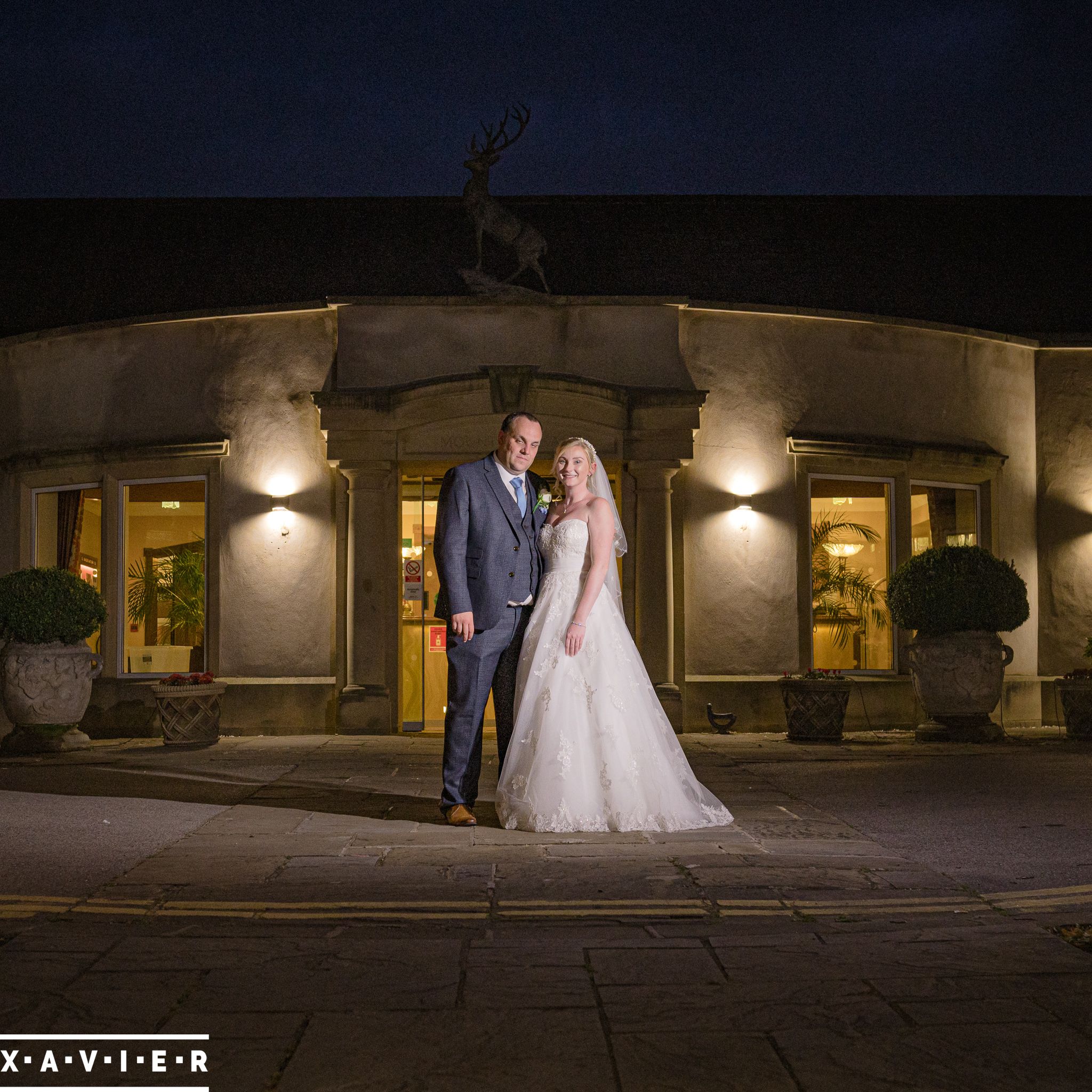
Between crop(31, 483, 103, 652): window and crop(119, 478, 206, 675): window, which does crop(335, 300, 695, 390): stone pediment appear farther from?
crop(31, 483, 103, 652): window

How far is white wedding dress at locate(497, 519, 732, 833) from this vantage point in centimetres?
607

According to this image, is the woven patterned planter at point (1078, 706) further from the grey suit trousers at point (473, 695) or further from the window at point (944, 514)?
the grey suit trousers at point (473, 695)

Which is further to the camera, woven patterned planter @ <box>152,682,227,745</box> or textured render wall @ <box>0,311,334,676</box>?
textured render wall @ <box>0,311,334,676</box>

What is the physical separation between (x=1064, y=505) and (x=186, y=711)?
32.0ft

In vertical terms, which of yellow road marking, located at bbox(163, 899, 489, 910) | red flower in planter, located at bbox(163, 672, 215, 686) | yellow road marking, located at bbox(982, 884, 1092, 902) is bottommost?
yellow road marking, located at bbox(982, 884, 1092, 902)

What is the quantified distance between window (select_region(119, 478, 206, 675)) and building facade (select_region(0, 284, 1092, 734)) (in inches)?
1.1

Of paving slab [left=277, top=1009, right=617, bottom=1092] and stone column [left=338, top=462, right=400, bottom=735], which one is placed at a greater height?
stone column [left=338, top=462, right=400, bottom=735]

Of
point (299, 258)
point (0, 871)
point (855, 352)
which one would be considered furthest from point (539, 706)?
point (299, 258)

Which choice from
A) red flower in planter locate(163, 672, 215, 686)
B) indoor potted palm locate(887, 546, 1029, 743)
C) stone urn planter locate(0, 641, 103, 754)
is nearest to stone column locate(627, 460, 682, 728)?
indoor potted palm locate(887, 546, 1029, 743)

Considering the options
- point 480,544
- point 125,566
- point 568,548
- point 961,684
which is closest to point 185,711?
point 125,566

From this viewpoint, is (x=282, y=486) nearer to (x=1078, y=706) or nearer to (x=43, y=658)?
(x=43, y=658)

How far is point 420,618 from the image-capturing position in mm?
13172

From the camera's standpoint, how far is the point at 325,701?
505 inches

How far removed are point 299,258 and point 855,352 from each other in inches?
256
